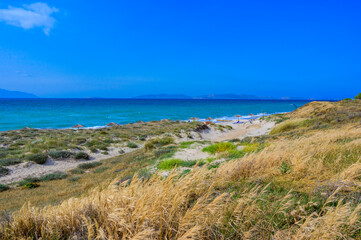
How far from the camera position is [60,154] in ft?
51.2

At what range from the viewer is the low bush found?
15.3m

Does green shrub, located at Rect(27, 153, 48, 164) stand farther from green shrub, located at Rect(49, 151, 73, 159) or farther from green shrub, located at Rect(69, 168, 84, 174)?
green shrub, located at Rect(69, 168, 84, 174)

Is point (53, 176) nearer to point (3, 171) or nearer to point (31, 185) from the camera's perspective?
point (31, 185)

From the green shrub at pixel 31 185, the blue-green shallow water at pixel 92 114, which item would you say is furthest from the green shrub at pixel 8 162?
the blue-green shallow water at pixel 92 114

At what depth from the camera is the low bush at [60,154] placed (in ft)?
50.1

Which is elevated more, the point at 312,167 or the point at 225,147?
the point at 312,167

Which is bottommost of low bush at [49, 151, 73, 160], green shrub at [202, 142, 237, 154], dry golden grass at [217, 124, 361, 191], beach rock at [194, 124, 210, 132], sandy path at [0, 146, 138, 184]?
sandy path at [0, 146, 138, 184]

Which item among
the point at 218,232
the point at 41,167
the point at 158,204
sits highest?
the point at 158,204

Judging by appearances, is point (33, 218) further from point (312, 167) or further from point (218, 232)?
point (312, 167)

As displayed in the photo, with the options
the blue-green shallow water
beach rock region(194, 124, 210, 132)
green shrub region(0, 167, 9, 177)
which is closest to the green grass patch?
green shrub region(0, 167, 9, 177)

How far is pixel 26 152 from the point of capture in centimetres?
1639

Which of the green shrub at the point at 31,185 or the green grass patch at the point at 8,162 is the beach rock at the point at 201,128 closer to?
the green grass patch at the point at 8,162

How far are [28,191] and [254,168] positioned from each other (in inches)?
392

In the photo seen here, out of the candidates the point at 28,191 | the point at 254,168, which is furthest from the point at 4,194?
the point at 254,168
